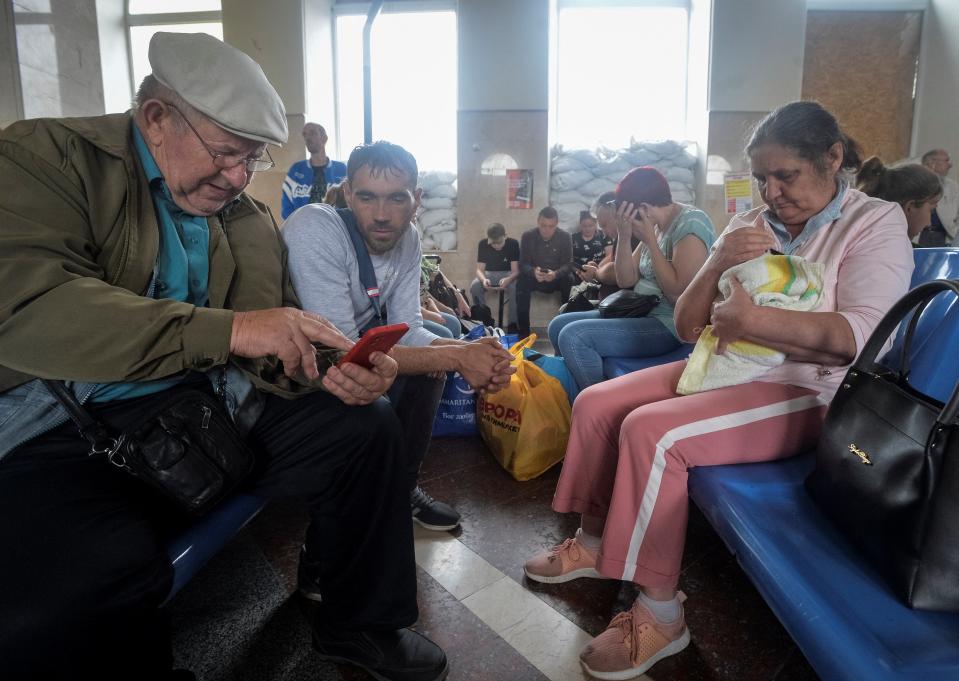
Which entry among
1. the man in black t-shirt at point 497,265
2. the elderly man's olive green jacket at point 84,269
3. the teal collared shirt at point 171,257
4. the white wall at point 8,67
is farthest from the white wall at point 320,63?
the elderly man's olive green jacket at point 84,269

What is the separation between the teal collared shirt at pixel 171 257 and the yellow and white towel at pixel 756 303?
1.31m

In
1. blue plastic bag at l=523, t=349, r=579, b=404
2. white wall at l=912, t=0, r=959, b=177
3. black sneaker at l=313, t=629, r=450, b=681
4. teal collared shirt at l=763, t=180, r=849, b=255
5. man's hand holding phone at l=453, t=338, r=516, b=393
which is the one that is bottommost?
black sneaker at l=313, t=629, r=450, b=681

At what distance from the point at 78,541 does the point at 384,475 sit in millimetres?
620

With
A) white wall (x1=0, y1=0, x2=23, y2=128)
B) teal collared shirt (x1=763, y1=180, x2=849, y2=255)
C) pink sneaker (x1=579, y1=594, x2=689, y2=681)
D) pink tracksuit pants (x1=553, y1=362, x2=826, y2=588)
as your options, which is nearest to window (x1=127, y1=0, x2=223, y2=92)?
white wall (x1=0, y1=0, x2=23, y2=128)

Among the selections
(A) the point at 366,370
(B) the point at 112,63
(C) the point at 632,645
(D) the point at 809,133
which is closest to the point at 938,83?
(D) the point at 809,133

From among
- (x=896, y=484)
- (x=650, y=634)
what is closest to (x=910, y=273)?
(x=896, y=484)

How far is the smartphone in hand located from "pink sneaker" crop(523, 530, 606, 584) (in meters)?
0.93

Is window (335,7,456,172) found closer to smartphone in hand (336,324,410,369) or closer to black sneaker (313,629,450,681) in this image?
smartphone in hand (336,324,410,369)

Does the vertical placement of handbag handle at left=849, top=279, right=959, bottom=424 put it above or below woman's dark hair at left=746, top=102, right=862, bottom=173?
below

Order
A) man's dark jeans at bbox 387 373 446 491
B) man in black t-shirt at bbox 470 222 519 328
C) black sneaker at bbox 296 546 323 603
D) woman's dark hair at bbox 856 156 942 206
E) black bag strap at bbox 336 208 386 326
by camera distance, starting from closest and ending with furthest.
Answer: black sneaker at bbox 296 546 323 603, black bag strap at bbox 336 208 386 326, man's dark jeans at bbox 387 373 446 491, woman's dark hair at bbox 856 156 942 206, man in black t-shirt at bbox 470 222 519 328

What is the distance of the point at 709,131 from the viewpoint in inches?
286

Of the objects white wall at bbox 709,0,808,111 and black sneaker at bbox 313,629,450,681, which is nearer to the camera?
black sneaker at bbox 313,629,450,681

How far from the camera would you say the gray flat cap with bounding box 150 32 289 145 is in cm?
120

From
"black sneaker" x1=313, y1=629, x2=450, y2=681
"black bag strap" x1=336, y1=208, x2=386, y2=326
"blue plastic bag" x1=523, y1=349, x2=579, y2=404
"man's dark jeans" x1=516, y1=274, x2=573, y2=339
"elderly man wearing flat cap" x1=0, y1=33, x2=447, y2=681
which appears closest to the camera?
"elderly man wearing flat cap" x1=0, y1=33, x2=447, y2=681
